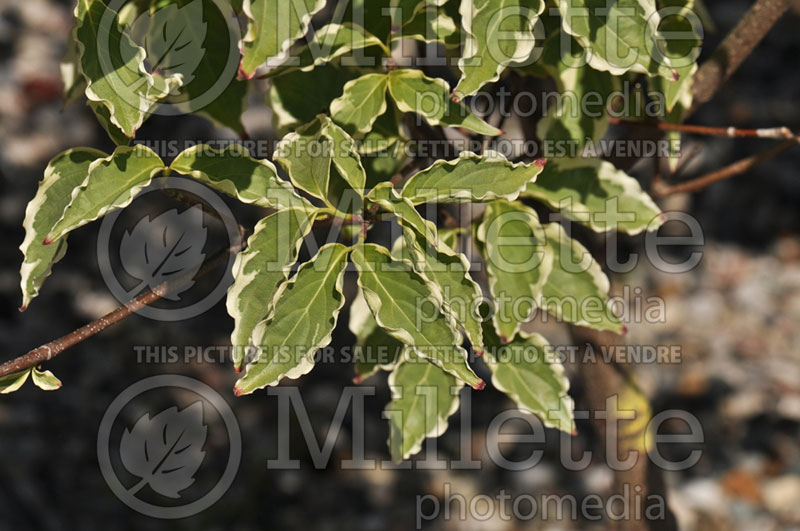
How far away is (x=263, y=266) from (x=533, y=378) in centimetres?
36

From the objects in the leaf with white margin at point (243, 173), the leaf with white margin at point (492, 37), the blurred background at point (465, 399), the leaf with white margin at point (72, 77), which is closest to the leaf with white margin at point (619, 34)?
the leaf with white margin at point (492, 37)

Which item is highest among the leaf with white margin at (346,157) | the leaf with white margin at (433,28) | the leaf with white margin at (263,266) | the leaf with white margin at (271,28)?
the leaf with white margin at (271,28)

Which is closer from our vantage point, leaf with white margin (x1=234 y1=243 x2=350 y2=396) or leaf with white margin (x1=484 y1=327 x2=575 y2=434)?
leaf with white margin (x1=234 y1=243 x2=350 y2=396)

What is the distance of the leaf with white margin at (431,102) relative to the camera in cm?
79

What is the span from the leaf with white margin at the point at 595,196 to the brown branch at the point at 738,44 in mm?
217

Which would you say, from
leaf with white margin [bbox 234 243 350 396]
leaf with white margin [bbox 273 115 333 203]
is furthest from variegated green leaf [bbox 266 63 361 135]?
leaf with white margin [bbox 234 243 350 396]

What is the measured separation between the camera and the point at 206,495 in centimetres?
206

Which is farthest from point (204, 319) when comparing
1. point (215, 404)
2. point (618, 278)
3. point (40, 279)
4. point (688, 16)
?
point (688, 16)

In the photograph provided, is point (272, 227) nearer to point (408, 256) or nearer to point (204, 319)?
point (408, 256)

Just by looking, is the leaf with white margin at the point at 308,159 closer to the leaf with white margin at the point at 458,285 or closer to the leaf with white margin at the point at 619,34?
the leaf with white margin at the point at 458,285

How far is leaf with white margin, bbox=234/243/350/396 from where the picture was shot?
74 cm

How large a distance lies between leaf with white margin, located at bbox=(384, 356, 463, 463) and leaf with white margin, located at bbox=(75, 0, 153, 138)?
1.33ft

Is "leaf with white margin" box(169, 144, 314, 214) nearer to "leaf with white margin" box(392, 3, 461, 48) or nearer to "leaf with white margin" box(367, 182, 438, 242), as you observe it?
"leaf with white margin" box(367, 182, 438, 242)

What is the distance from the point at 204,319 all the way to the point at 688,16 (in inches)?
71.1
